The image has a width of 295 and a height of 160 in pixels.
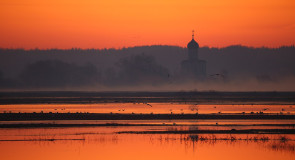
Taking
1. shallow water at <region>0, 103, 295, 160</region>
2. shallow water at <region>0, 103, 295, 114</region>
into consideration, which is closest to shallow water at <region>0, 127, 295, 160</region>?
A: shallow water at <region>0, 103, 295, 160</region>

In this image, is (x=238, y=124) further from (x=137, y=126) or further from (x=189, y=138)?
(x=189, y=138)

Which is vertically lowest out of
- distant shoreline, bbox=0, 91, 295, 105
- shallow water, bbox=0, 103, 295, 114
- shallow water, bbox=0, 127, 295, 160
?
shallow water, bbox=0, 127, 295, 160

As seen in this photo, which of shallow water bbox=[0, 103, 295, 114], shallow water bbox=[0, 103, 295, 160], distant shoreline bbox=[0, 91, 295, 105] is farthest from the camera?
distant shoreline bbox=[0, 91, 295, 105]

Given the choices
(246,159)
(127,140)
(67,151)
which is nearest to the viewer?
(246,159)

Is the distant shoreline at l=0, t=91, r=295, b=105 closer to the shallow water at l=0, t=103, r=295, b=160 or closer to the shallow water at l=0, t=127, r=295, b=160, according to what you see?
the shallow water at l=0, t=103, r=295, b=160

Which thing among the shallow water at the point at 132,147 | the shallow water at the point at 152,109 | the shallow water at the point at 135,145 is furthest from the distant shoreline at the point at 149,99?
the shallow water at the point at 132,147

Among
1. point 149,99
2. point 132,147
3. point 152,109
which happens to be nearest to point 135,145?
point 132,147

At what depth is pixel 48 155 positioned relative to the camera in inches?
1220

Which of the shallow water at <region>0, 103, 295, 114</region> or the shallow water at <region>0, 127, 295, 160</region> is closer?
the shallow water at <region>0, 127, 295, 160</region>

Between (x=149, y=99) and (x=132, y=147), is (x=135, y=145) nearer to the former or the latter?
(x=132, y=147)

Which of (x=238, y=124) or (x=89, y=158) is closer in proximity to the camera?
(x=89, y=158)

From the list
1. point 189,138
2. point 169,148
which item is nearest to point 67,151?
point 169,148

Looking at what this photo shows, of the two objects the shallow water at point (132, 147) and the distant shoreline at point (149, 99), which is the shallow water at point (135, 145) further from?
the distant shoreline at point (149, 99)

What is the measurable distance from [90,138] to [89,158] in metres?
7.23
